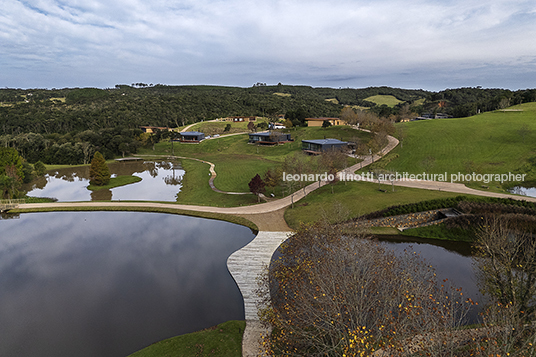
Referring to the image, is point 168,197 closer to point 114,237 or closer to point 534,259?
point 114,237

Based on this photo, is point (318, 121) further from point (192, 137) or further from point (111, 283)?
point (111, 283)

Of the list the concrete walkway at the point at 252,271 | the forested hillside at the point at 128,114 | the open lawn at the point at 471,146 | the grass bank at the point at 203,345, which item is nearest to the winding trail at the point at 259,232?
the concrete walkway at the point at 252,271

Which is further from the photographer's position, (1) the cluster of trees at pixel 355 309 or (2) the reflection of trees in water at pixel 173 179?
(2) the reflection of trees in water at pixel 173 179

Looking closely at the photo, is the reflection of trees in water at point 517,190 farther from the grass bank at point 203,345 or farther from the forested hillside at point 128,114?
the forested hillside at point 128,114

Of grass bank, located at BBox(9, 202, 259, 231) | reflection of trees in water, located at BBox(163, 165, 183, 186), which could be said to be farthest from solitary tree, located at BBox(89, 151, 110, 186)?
grass bank, located at BBox(9, 202, 259, 231)

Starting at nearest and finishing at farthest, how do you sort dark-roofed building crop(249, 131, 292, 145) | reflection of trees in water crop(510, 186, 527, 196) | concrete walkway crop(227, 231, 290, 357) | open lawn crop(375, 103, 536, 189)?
concrete walkway crop(227, 231, 290, 357) < reflection of trees in water crop(510, 186, 527, 196) < open lawn crop(375, 103, 536, 189) < dark-roofed building crop(249, 131, 292, 145)

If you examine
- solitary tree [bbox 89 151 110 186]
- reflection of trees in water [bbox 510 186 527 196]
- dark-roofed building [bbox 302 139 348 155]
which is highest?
dark-roofed building [bbox 302 139 348 155]

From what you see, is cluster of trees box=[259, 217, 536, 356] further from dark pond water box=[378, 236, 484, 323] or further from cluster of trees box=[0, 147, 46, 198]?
cluster of trees box=[0, 147, 46, 198]
